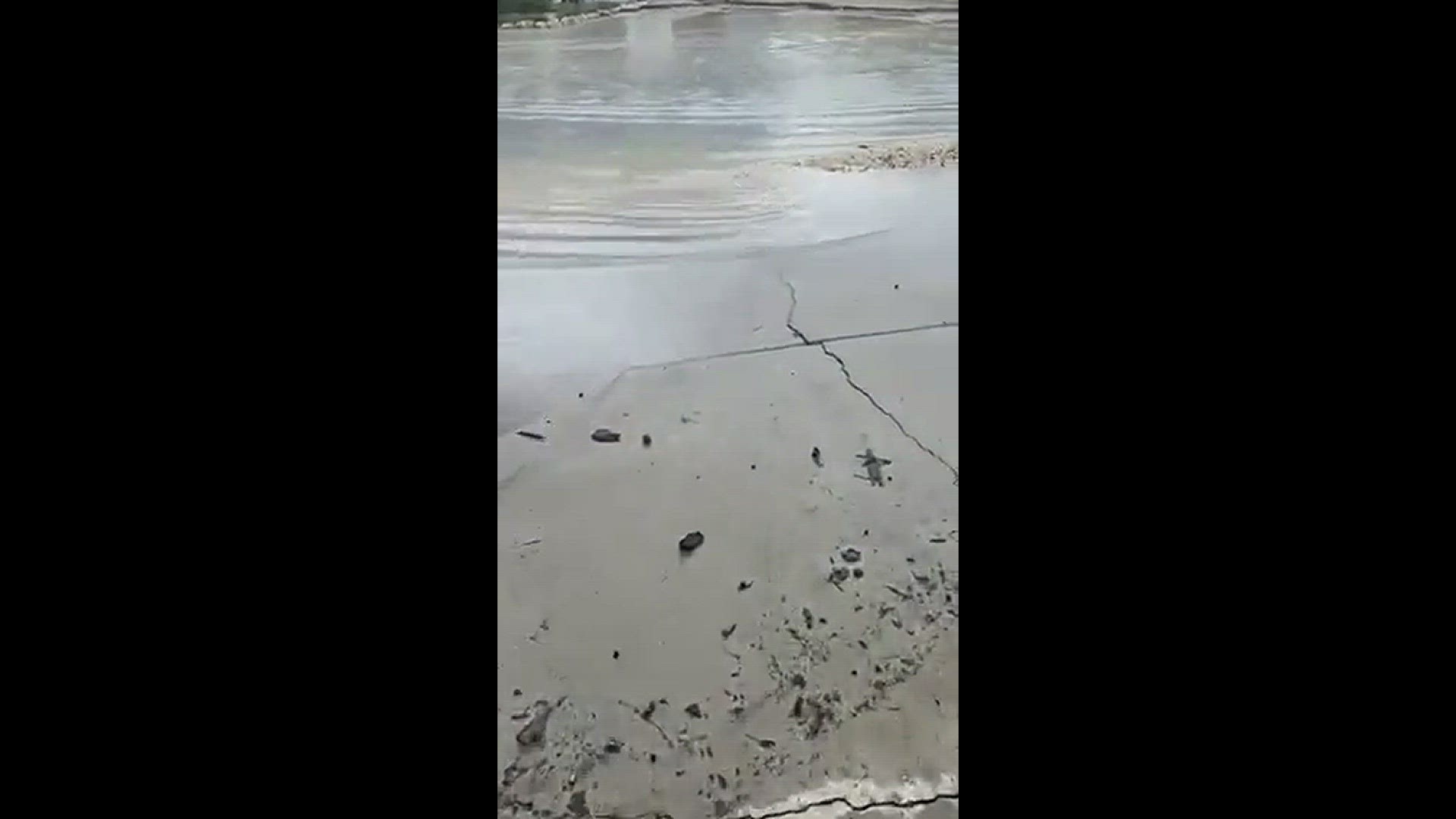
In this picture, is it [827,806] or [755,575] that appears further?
[755,575]

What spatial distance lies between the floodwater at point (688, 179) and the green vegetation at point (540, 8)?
0.03m

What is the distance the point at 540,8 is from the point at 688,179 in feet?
1.40

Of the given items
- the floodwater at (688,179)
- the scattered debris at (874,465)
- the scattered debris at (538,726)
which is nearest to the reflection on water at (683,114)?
the floodwater at (688,179)

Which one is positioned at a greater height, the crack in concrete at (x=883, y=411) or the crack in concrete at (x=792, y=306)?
the crack in concrete at (x=792, y=306)

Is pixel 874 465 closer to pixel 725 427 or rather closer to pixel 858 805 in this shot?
pixel 725 427

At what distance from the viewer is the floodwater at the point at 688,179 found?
4.63ft

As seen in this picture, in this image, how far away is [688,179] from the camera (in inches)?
62.0

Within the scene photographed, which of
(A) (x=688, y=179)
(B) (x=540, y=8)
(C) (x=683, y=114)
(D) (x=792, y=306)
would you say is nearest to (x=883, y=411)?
(D) (x=792, y=306)

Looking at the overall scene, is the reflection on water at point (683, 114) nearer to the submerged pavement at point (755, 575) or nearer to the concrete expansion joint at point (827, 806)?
the submerged pavement at point (755, 575)
